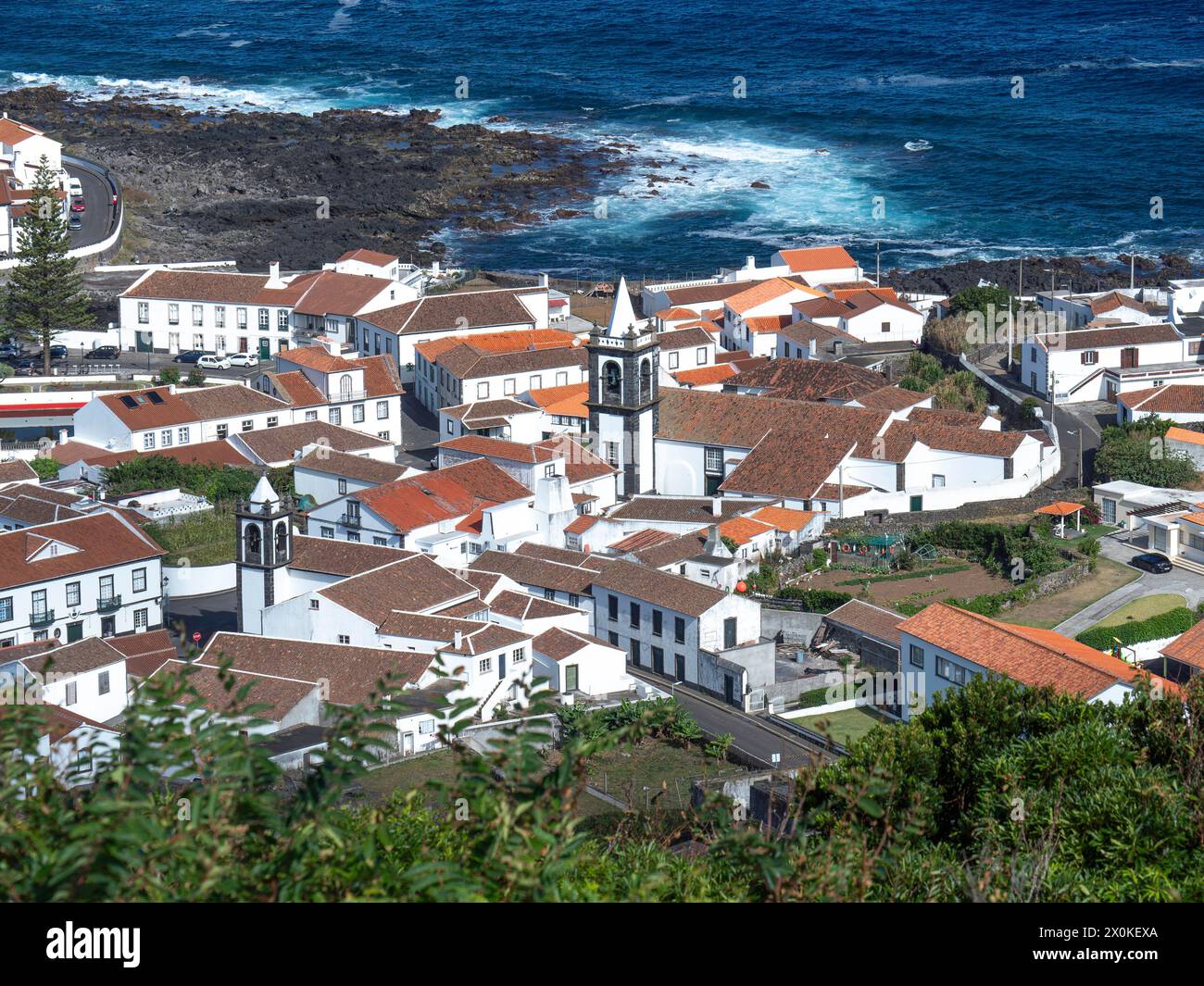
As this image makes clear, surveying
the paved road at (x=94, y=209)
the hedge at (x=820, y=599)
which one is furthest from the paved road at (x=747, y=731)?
the paved road at (x=94, y=209)

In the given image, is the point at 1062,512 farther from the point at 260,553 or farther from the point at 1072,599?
the point at 260,553

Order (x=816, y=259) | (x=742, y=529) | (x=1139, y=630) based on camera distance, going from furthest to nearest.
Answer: (x=816, y=259) → (x=742, y=529) → (x=1139, y=630)

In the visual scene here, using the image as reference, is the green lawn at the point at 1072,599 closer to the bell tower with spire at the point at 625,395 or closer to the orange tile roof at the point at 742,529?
the orange tile roof at the point at 742,529

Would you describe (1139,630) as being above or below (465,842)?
below

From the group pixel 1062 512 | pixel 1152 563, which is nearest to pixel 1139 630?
pixel 1152 563

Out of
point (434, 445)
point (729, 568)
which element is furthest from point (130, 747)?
point (434, 445)

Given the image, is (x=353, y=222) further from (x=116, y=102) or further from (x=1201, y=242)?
(x=1201, y=242)
